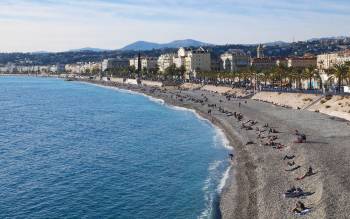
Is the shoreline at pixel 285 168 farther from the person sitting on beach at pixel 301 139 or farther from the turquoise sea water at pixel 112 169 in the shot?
the turquoise sea water at pixel 112 169

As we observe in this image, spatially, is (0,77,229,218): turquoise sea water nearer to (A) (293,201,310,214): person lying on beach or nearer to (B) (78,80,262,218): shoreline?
(B) (78,80,262,218): shoreline

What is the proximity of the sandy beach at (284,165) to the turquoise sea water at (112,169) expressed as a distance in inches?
69.8

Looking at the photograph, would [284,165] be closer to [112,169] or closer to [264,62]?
[112,169]

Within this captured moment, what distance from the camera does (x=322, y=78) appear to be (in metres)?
107

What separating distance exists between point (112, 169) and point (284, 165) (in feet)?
50.7

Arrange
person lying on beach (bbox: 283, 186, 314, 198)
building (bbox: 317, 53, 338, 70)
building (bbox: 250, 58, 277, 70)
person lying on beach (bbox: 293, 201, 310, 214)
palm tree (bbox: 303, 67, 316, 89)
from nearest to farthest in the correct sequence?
person lying on beach (bbox: 293, 201, 310, 214) < person lying on beach (bbox: 283, 186, 314, 198) < palm tree (bbox: 303, 67, 316, 89) < building (bbox: 317, 53, 338, 70) < building (bbox: 250, 58, 277, 70)

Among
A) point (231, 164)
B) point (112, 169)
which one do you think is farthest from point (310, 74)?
point (112, 169)

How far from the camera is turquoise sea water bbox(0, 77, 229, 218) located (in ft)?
117

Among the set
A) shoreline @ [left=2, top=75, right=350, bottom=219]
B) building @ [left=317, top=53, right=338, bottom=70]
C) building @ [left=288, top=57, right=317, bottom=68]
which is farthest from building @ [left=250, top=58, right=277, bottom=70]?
shoreline @ [left=2, top=75, right=350, bottom=219]

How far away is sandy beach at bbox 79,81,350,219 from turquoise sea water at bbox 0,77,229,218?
1773 mm

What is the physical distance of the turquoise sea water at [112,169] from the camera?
35.6m

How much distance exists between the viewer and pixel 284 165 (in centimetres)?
4416

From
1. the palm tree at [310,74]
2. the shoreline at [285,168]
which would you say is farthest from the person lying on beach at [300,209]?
the palm tree at [310,74]

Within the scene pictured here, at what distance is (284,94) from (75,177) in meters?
60.6
